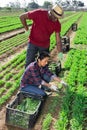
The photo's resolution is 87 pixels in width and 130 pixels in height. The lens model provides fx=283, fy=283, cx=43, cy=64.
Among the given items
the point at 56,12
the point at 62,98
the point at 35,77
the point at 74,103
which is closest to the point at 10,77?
the point at 62,98

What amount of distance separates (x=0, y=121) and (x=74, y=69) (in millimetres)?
4085

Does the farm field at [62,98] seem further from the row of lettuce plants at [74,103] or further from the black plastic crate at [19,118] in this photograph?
the black plastic crate at [19,118]

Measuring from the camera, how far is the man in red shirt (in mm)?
6129

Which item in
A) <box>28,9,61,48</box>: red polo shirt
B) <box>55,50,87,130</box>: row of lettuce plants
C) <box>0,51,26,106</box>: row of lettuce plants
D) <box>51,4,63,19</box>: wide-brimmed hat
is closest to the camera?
<box>55,50,87,130</box>: row of lettuce plants

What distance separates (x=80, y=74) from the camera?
853cm

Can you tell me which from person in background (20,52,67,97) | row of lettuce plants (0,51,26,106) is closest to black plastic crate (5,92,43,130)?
person in background (20,52,67,97)

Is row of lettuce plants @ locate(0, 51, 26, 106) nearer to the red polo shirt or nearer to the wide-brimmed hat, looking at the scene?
the red polo shirt

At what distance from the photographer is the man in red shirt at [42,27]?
20.1 feet

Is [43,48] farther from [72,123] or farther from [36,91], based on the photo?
[72,123]

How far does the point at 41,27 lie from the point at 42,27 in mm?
26

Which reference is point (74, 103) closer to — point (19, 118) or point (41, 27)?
point (19, 118)

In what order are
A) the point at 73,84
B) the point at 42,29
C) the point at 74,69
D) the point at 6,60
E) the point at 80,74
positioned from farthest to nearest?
the point at 6,60
the point at 74,69
the point at 80,74
the point at 73,84
the point at 42,29

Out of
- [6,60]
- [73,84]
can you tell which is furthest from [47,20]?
[6,60]

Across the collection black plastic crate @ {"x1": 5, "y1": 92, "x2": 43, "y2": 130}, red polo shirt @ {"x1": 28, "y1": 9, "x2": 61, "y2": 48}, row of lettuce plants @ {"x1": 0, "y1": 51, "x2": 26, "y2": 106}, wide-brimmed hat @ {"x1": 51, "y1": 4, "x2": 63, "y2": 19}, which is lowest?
Result: row of lettuce plants @ {"x1": 0, "y1": 51, "x2": 26, "y2": 106}
